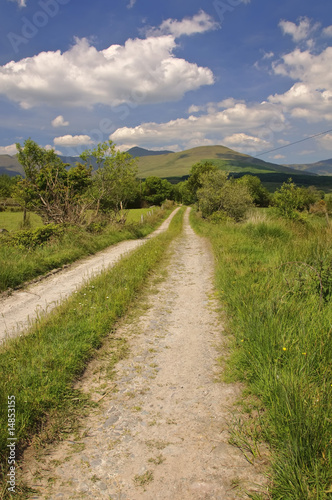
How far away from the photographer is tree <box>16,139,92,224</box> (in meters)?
16.5

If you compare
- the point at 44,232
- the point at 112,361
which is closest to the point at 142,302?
the point at 112,361

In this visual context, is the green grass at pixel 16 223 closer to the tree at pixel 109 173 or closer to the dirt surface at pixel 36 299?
the tree at pixel 109 173

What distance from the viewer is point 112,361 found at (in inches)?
165

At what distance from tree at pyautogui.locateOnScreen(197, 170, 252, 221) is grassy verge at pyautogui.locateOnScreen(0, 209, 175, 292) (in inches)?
528

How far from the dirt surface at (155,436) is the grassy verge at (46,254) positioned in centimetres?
501

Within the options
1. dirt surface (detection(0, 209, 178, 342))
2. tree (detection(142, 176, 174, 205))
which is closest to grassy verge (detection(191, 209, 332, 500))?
dirt surface (detection(0, 209, 178, 342))

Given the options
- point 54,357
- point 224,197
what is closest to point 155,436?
point 54,357

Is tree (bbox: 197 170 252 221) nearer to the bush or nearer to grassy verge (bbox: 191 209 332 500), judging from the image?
the bush

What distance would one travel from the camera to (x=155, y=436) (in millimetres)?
2818

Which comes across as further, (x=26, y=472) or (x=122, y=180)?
(x=122, y=180)

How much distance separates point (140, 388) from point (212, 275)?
580cm

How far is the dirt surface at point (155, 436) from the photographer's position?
7.45ft

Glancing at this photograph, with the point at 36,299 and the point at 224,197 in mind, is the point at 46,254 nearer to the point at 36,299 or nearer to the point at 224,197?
the point at 36,299

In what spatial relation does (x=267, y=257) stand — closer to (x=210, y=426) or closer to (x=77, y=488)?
(x=210, y=426)
